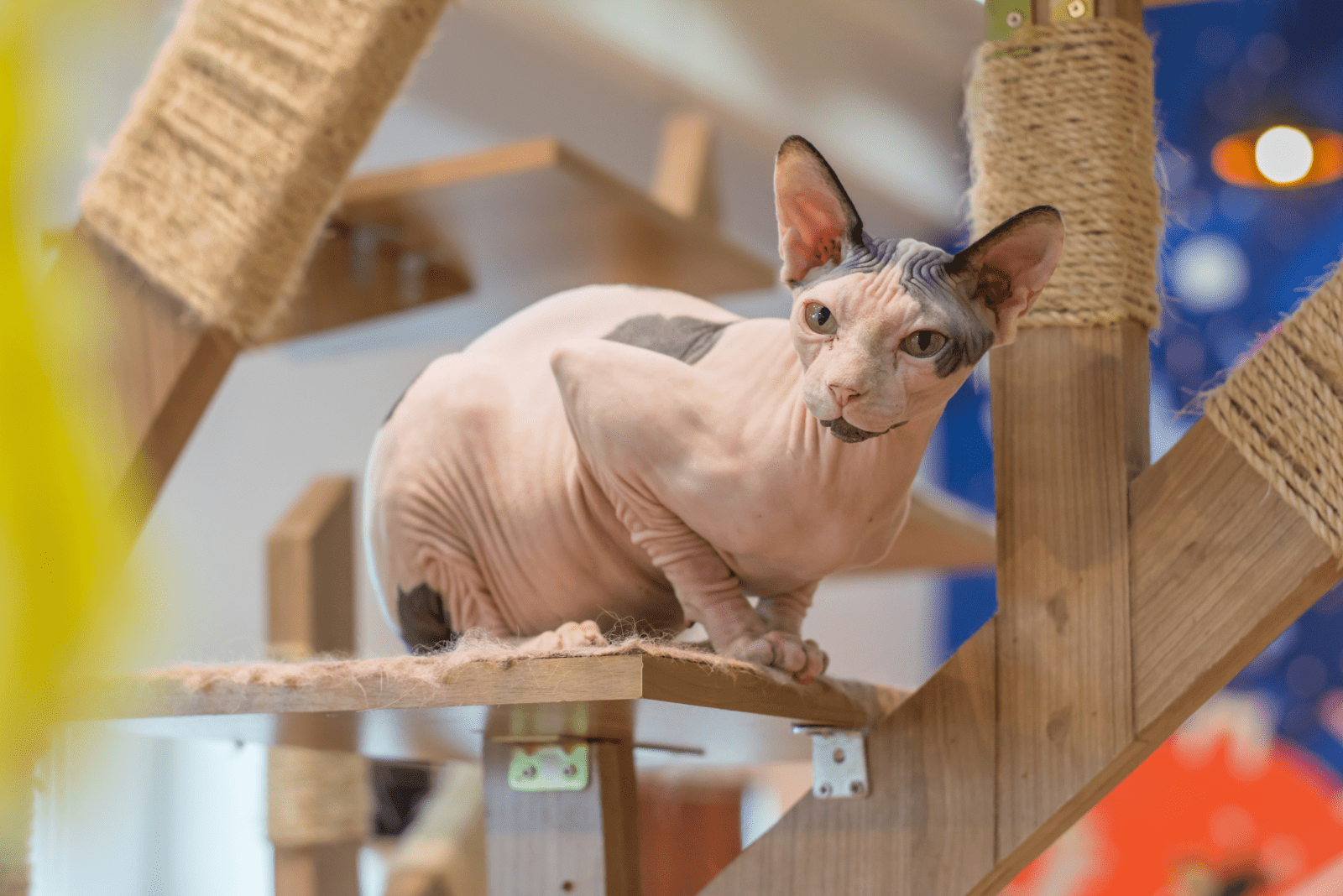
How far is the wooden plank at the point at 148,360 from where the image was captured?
103 centimetres

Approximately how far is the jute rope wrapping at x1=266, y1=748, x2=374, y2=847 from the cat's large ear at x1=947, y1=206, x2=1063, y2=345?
3.47 feet

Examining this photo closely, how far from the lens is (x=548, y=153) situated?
142 centimetres

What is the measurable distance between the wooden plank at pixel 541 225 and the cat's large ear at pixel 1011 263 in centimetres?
80

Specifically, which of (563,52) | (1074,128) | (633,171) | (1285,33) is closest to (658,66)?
(563,52)

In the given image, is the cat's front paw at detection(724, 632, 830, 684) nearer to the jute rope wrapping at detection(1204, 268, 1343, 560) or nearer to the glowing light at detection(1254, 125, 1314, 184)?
the jute rope wrapping at detection(1204, 268, 1343, 560)

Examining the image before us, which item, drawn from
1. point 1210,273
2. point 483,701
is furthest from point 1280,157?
point 483,701

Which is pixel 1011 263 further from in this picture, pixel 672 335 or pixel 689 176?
pixel 689 176

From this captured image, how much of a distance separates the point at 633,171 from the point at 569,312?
7.62 feet

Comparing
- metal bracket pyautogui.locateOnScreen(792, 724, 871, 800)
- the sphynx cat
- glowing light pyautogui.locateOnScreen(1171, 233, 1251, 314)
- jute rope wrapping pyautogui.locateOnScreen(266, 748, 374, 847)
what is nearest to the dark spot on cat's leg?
the sphynx cat

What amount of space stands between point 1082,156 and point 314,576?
3.54ft

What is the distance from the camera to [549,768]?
0.91m

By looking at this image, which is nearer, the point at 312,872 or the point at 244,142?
the point at 244,142

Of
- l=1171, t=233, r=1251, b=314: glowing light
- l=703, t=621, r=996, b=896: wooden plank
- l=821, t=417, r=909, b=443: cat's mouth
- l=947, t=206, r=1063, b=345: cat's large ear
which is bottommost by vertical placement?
l=703, t=621, r=996, b=896: wooden plank

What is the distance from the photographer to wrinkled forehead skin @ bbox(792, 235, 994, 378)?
0.69 m
